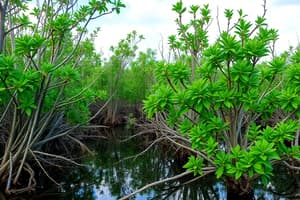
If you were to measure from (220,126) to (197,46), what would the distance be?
193 centimetres

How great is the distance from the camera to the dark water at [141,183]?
4.68 meters

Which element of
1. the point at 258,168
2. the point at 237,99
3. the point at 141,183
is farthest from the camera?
the point at 141,183

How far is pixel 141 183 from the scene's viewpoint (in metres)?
5.37

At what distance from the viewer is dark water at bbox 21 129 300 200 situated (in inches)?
184

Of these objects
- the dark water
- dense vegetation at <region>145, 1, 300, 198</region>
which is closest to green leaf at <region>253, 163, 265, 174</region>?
dense vegetation at <region>145, 1, 300, 198</region>

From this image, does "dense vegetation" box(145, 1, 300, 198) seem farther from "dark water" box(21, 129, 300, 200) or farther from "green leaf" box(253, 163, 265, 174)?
"dark water" box(21, 129, 300, 200)

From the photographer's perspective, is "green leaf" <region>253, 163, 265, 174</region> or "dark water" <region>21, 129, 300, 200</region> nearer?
"green leaf" <region>253, 163, 265, 174</region>

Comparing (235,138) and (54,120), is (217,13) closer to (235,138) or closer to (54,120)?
(235,138)

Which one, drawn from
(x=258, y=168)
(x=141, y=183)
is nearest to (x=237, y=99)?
(x=258, y=168)

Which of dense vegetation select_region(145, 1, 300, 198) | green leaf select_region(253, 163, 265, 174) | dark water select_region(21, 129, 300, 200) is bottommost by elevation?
dark water select_region(21, 129, 300, 200)

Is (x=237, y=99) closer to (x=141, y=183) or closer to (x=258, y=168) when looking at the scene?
(x=258, y=168)

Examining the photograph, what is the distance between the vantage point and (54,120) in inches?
236

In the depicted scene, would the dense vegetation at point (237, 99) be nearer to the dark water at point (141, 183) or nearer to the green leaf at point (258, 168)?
the green leaf at point (258, 168)

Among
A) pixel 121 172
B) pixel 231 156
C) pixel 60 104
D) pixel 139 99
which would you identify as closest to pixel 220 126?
pixel 231 156
